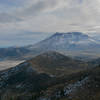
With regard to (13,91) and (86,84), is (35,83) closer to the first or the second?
(13,91)

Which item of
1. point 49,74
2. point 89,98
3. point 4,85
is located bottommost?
point 4,85

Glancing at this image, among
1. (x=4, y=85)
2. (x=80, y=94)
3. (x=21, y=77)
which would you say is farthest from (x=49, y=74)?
(x=80, y=94)

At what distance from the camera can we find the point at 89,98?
2965 inches

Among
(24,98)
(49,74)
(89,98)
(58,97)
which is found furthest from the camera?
(49,74)

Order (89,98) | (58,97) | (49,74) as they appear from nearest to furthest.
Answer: (89,98) → (58,97) → (49,74)

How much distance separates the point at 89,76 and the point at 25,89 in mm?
75791

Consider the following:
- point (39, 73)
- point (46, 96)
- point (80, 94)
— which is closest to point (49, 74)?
point (39, 73)

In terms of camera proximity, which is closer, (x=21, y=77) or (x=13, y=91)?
(x=13, y=91)

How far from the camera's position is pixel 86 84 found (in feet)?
301

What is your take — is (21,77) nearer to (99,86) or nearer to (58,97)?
(58,97)

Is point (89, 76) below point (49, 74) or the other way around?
the other way around

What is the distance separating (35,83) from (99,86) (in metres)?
91.6

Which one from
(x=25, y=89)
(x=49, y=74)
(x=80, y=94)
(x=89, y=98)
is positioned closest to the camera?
(x=89, y=98)

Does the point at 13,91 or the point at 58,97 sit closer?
the point at 58,97
